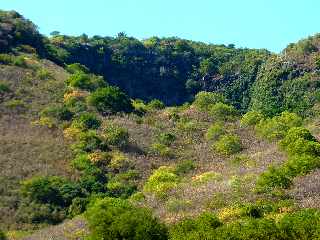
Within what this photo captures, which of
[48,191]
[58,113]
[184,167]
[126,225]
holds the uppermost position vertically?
[126,225]

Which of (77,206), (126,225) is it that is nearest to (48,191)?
(77,206)

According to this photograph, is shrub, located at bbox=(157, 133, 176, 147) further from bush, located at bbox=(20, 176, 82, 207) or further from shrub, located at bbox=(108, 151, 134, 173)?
bush, located at bbox=(20, 176, 82, 207)

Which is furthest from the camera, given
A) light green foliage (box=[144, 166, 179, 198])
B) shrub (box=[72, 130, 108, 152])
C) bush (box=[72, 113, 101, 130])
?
bush (box=[72, 113, 101, 130])

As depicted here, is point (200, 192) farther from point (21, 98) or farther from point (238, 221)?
point (21, 98)

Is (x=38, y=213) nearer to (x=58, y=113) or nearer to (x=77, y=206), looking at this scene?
(x=77, y=206)

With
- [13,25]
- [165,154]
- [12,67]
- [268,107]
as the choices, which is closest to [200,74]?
[268,107]

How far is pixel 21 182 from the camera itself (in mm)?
50688

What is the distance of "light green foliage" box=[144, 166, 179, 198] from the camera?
44.8m

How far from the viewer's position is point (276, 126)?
62219 millimetres

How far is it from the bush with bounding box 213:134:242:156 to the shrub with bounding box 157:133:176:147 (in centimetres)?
474

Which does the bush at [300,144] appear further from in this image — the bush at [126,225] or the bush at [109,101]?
the bush at [109,101]

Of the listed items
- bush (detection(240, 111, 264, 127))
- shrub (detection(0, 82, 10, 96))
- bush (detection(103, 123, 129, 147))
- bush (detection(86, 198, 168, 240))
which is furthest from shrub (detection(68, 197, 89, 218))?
bush (detection(240, 111, 264, 127))

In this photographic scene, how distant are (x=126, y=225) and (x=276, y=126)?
3500 centimetres

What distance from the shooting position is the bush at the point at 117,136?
200 feet
